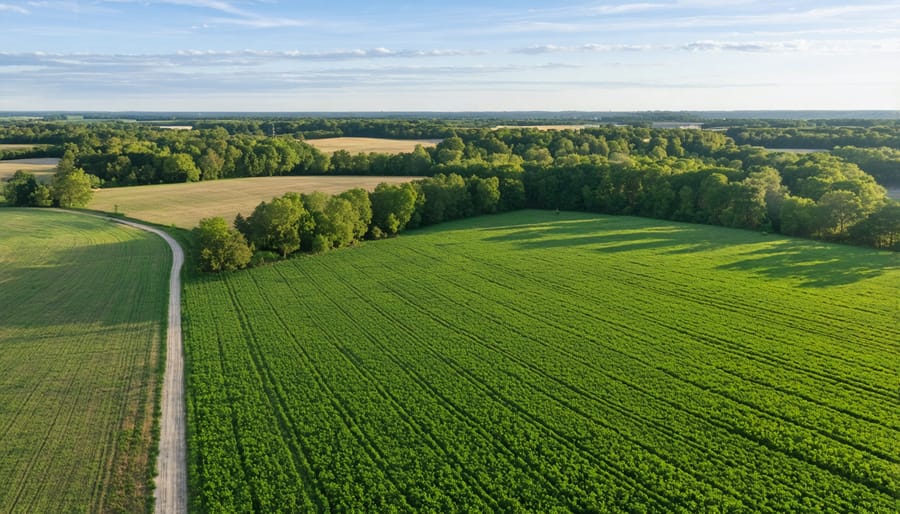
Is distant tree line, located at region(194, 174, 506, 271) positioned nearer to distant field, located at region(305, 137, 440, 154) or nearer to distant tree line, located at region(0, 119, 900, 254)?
distant tree line, located at region(0, 119, 900, 254)

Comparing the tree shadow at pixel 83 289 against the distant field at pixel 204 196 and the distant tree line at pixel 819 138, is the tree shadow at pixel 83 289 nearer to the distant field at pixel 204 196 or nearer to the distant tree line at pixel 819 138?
the distant field at pixel 204 196

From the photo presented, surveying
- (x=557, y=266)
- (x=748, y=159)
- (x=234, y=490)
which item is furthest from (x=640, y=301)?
(x=748, y=159)

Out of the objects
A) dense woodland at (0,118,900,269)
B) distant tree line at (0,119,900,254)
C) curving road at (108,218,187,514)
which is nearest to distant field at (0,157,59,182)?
dense woodland at (0,118,900,269)

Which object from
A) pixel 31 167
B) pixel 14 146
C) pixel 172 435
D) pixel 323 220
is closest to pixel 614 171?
pixel 323 220

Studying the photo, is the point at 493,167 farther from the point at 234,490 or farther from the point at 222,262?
the point at 234,490

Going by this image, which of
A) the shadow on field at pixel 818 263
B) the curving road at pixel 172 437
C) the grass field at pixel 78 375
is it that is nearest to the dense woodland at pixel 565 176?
the shadow on field at pixel 818 263

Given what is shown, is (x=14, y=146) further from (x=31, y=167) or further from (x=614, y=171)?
(x=614, y=171)
